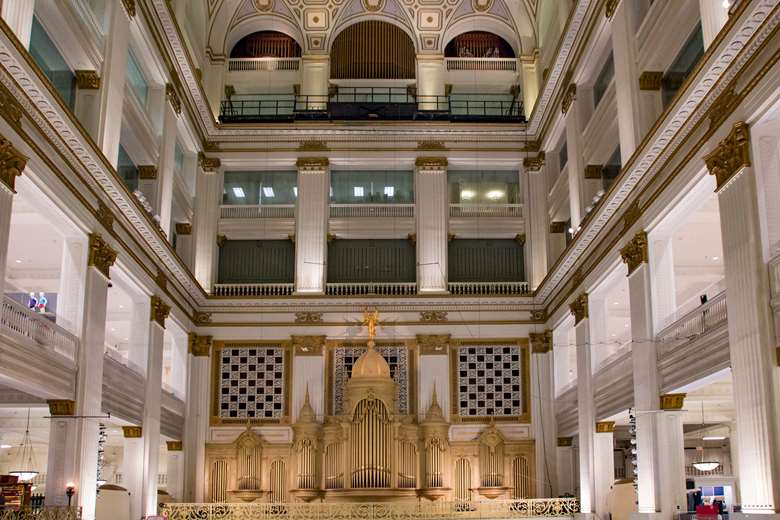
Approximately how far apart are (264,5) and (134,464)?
799 inches

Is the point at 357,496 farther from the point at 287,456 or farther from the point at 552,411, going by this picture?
the point at 552,411

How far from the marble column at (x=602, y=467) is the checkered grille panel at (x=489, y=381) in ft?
21.5

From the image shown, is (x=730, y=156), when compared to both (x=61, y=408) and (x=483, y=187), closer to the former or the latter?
(x=61, y=408)

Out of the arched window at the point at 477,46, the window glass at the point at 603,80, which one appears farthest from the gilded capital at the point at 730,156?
the arched window at the point at 477,46

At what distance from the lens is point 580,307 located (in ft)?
95.6

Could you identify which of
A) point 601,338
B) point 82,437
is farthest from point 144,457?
point 601,338

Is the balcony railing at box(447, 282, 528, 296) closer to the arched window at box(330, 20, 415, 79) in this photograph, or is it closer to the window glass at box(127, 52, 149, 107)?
the arched window at box(330, 20, 415, 79)

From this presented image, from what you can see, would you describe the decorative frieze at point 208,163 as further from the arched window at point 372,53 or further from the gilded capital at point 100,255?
the gilded capital at point 100,255

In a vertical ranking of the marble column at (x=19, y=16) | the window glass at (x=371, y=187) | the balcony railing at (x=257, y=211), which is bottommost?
the marble column at (x=19, y=16)

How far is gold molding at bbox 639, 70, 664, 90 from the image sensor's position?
77.6 feet

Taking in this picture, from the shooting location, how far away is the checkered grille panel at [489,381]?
113 feet

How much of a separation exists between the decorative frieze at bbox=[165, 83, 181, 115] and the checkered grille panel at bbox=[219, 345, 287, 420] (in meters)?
9.24

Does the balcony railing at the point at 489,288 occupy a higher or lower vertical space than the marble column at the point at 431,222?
lower

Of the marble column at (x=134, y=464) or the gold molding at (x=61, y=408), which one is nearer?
the gold molding at (x=61, y=408)
